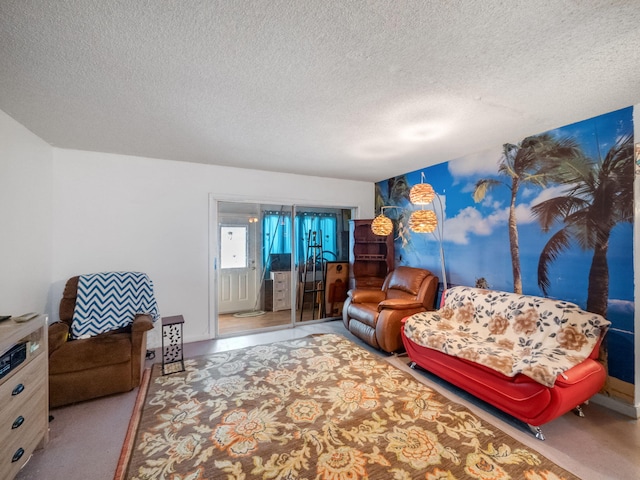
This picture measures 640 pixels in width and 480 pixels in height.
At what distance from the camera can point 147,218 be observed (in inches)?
138

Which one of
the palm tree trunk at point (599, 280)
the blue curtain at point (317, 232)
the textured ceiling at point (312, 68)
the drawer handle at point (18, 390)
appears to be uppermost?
the textured ceiling at point (312, 68)

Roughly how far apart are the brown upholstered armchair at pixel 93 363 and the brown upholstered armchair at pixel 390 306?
8.01ft

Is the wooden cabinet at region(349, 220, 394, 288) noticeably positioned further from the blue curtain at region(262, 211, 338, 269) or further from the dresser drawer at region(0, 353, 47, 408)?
the dresser drawer at region(0, 353, 47, 408)

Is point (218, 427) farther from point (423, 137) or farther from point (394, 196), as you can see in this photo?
point (394, 196)

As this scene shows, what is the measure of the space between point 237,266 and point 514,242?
4.12 metres

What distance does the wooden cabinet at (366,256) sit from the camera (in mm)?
4602

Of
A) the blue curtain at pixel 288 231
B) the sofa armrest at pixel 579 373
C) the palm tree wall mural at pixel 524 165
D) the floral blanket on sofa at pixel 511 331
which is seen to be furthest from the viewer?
the blue curtain at pixel 288 231

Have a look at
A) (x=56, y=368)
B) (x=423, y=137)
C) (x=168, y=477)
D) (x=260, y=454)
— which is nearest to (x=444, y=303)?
(x=423, y=137)

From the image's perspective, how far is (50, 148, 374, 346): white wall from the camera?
10.3ft

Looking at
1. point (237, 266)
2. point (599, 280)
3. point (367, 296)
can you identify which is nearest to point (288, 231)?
point (237, 266)

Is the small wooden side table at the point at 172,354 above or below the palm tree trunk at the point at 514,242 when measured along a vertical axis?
below

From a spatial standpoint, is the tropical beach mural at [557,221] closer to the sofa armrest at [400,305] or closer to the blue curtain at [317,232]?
the sofa armrest at [400,305]

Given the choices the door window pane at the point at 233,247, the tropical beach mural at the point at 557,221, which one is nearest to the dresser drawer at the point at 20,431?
the door window pane at the point at 233,247

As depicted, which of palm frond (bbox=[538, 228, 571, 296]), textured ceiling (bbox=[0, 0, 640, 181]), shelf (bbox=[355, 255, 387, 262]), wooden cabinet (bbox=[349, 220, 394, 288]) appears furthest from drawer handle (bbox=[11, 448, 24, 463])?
palm frond (bbox=[538, 228, 571, 296])
